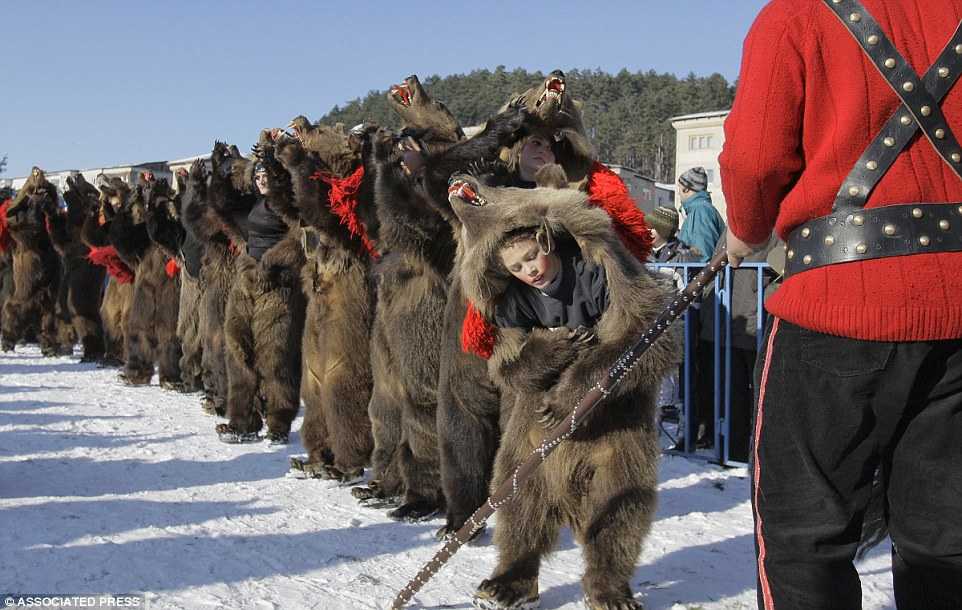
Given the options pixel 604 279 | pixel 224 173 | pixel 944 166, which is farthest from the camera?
pixel 224 173

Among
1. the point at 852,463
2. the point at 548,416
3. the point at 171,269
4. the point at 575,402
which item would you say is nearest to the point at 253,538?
the point at 548,416

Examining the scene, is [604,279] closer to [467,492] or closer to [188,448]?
[467,492]

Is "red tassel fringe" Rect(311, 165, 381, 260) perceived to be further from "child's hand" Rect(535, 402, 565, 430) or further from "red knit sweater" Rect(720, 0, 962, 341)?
"red knit sweater" Rect(720, 0, 962, 341)

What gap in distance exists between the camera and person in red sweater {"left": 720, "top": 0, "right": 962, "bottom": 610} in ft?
5.88

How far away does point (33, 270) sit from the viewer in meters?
11.9

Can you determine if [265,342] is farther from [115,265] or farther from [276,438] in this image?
[115,265]

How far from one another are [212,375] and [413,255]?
364cm

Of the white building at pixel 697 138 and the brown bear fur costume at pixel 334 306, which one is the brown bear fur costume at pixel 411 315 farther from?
the white building at pixel 697 138

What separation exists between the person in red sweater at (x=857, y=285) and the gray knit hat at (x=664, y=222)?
566 cm

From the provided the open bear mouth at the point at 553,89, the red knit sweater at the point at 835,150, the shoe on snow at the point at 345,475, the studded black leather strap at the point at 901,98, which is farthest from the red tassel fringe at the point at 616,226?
the shoe on snow at the point at 345,475

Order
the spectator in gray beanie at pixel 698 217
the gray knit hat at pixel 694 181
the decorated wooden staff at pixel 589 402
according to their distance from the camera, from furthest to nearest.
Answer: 1. the gray knit hat at pixel 694 181
2. the spectator in gray beanie at pixel 698 217
3. the decorated wooden staff at pixel 589 402

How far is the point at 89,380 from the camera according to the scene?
9.66 m

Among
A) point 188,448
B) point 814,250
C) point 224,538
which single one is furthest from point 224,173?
point 814,250

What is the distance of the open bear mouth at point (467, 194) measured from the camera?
321cm
